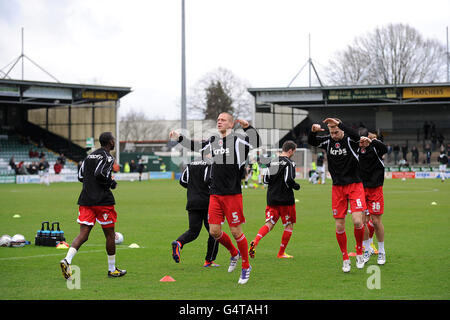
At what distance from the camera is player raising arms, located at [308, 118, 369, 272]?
30.6 ft

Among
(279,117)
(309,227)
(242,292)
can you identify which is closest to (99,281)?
(242,292)

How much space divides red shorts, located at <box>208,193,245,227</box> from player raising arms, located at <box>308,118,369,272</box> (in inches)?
67.4

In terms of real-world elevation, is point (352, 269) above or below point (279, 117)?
below

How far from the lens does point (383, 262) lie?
9898 millimetres

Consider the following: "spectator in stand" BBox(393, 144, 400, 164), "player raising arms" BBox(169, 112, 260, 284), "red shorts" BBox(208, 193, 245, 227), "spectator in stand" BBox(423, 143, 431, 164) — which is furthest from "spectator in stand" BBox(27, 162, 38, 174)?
"red shorts" BBox(208, 193, 245, 227)

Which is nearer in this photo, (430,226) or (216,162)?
(216,162)

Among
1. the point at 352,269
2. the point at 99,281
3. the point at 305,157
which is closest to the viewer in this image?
the point at 99,281

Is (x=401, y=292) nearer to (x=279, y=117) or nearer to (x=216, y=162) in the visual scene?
(x=216, y=162)

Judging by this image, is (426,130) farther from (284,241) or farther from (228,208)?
(228,208)

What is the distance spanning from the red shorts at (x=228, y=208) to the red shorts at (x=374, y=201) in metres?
2.86

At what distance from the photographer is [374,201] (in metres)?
10.2

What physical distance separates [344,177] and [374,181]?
1.19 metres

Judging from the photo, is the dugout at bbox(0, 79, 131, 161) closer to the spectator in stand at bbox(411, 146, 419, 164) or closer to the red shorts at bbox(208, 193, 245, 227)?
the spectator in stand at bbox(411, 146, 419, 164)

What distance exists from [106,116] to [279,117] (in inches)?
725
